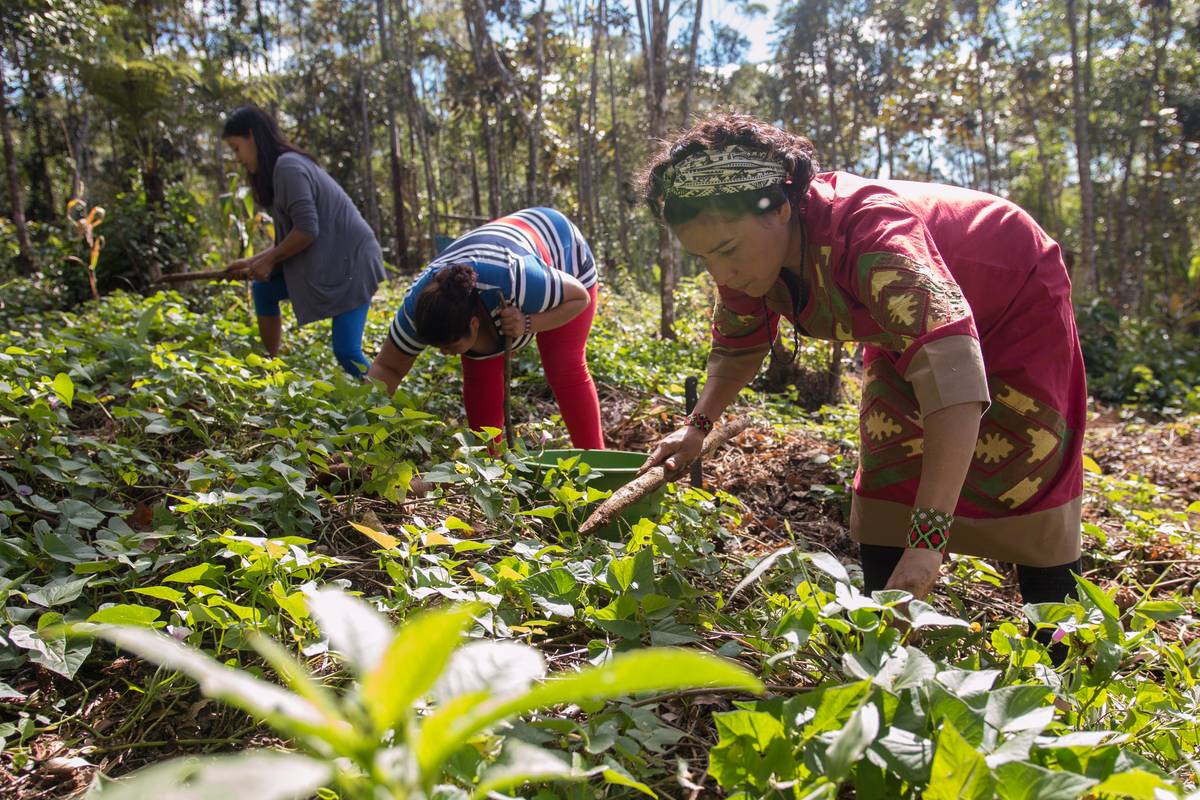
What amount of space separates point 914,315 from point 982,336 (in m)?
0.51

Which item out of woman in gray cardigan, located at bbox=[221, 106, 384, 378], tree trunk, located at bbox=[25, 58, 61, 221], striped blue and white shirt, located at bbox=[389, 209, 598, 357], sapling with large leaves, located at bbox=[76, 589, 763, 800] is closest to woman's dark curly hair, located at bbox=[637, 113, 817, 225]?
striped blue and white shirt, located at bbox=[389, 209, 598, 357]

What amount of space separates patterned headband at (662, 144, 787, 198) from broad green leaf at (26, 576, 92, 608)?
1332 millimetres

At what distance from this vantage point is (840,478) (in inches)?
129

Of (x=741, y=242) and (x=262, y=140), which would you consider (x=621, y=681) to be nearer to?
(x=741, y=242)

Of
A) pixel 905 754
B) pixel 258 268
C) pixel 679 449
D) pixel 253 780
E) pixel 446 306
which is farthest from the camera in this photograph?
pixel 258 268

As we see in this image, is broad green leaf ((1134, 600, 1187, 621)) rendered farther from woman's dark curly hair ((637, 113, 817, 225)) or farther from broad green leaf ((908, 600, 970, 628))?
woman's dark curly hair ((637, 113, 817, 225))

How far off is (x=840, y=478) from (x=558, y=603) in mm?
2250

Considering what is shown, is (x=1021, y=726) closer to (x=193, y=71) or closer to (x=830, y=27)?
(x=193, y=71)

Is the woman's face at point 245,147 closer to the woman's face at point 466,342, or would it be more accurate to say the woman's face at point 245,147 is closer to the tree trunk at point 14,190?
the woman's face at point 466,342

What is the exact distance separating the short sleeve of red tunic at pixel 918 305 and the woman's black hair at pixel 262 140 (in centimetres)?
311

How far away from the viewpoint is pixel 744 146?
5.08 ft

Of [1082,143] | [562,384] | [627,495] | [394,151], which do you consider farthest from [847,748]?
[394,151]

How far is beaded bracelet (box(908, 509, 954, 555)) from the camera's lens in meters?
1.24

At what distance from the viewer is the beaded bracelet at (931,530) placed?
124 centimetres
